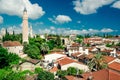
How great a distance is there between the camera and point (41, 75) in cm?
3978

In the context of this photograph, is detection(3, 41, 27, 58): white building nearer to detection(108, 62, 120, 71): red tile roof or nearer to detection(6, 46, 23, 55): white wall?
detection(6, 46, 23, 55): white wall

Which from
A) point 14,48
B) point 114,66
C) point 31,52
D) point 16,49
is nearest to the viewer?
point 114,66

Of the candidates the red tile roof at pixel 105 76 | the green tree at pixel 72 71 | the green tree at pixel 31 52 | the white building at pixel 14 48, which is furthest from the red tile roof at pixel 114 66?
the white building at pixel 14 48

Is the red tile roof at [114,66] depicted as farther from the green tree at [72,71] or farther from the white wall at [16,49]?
the white wall at [16,49]

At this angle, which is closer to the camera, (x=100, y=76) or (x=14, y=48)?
(x=100, y=76)

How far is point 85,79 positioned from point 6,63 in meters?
25.3

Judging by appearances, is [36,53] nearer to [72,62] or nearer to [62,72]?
[72,62]

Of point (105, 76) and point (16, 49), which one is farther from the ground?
point (16, 49)

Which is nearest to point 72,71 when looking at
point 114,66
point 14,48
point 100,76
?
point 114,66

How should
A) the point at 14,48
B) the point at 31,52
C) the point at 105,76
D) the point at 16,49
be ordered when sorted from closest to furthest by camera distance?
the point at 105,76 < the point at 14,48 < the point at 16,49 < the point at 31,52

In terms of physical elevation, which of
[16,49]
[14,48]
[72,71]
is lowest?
[72,71]

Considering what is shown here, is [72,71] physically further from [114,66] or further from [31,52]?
[31,52]

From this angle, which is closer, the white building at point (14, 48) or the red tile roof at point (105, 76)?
the red tile roof at point (105, 76)

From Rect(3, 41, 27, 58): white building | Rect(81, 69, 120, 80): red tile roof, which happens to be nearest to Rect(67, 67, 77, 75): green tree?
Rect(81, 69, 120, 80): red tile roof
